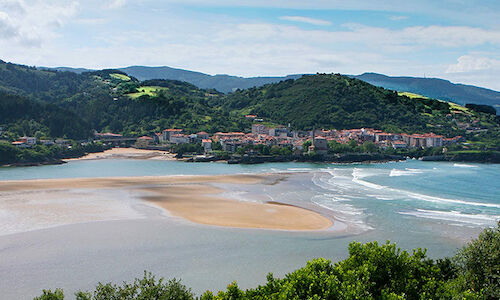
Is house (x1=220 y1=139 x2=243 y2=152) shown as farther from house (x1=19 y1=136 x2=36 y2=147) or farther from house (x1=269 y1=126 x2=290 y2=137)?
house (x1=19 y1=136 x2=36 y2=147)

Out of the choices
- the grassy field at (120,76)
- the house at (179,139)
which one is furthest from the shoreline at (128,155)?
the grassy field at (120,76)

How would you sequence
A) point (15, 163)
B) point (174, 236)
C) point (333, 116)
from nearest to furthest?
point (174, 236), point (15, 163), point (333, 116)

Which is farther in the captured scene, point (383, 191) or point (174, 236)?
point (383, 191)

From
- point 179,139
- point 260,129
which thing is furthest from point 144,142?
point 260,129

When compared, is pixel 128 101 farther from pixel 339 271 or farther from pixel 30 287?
pixel 339 271

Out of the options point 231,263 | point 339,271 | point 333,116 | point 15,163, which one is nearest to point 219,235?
point 231,263

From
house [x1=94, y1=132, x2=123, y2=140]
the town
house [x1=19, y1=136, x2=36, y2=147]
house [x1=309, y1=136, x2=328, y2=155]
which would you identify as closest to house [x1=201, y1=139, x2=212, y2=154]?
the town
